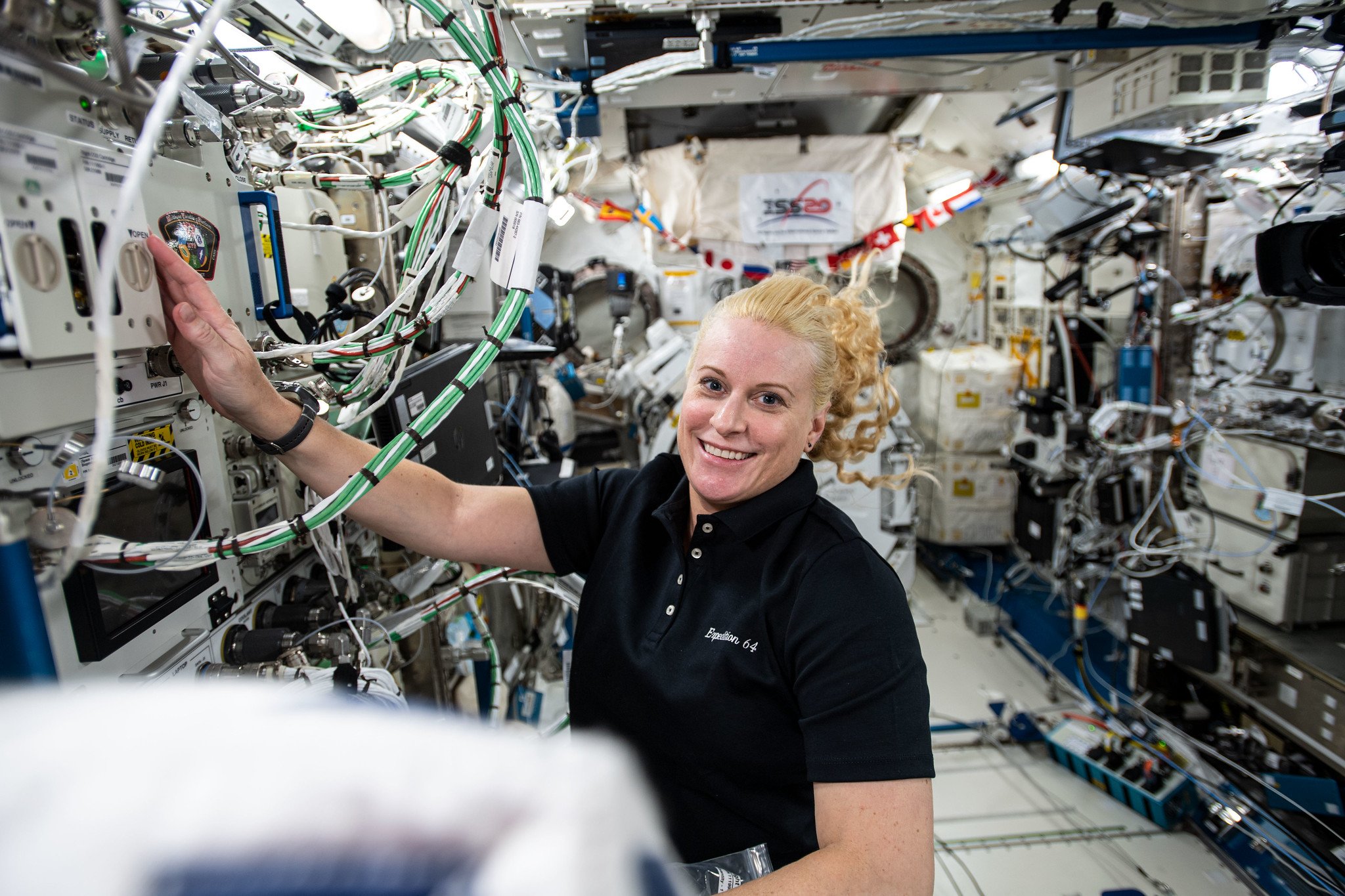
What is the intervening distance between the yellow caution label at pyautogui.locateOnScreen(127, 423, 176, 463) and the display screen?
20mm

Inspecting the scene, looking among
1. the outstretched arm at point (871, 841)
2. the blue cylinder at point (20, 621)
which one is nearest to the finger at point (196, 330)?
the blue cylinder at point (20, 621)

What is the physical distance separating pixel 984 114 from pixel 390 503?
5112 mm

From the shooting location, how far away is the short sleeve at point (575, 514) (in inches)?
65.4

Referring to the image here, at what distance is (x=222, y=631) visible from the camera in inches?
57.0

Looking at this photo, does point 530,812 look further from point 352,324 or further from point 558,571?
Result: point 352,324

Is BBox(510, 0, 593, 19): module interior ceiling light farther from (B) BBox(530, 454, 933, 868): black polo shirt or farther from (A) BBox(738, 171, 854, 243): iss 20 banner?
(A) BBox(738, 171, 854, 243): iss 20 banner

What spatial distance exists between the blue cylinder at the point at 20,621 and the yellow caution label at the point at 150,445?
424mm

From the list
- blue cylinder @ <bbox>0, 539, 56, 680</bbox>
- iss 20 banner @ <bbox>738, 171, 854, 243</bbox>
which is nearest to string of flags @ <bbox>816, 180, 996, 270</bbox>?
iss 20 banner @ <bbox>738, 171, 854, 243</bbox>

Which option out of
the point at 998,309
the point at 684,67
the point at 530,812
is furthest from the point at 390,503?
the point at 998,309

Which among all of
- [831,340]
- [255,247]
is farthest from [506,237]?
[831,340]

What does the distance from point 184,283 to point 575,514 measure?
92 centimetres

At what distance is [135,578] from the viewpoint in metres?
1.20

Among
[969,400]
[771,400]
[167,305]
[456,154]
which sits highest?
[456,154]

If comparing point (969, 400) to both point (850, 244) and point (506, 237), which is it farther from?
point (506, 237)
